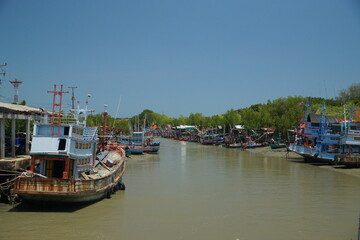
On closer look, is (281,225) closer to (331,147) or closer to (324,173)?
(324,173)

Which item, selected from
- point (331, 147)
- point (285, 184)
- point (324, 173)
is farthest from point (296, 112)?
point (285, 184)

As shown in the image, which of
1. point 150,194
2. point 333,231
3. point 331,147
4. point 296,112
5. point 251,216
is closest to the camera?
point 333,231

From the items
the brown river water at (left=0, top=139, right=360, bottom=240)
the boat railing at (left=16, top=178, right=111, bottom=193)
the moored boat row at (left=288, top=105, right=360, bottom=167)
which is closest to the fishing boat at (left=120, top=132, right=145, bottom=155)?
the moored boat row at (left=288, top=105, right=360, bottom=167)

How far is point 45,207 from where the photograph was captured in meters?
20.3

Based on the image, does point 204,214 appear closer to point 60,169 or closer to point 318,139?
point 60,169

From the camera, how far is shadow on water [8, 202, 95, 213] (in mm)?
19797

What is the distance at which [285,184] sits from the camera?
3064cm

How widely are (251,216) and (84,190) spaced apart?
32.7 ft

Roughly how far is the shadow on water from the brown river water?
0.18 ft

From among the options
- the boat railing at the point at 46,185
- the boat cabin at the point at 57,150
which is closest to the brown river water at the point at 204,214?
the boat railing at the point at 46,185

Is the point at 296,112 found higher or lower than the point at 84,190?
higher

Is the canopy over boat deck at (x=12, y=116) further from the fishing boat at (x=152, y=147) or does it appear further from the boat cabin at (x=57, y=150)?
the fishing boat at (x=152, y=147)

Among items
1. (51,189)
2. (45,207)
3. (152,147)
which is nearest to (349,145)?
(152,147)

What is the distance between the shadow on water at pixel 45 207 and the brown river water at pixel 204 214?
6cm
